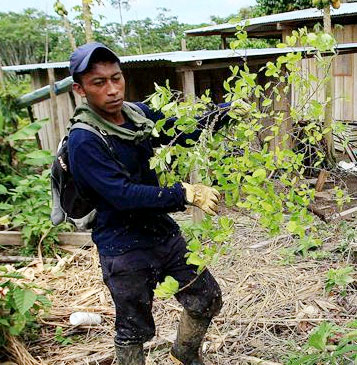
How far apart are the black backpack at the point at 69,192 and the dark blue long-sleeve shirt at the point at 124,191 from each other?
4cm

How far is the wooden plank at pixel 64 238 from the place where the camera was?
18.3ft

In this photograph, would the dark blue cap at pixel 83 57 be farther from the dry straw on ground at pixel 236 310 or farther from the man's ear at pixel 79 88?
the dry straw on ground at pixel 236 310

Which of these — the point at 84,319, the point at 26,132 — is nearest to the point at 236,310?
the point at 84,319

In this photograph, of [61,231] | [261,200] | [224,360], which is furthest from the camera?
[61,231]

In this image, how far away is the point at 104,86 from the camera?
8.00 feet

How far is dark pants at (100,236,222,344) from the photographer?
2617 mm

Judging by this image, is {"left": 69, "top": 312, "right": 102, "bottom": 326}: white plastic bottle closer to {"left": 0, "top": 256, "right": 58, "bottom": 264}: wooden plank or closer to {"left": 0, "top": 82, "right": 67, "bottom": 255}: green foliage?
{"left": 0, "top": 256, "right": 58, "bottom": 264}: wooden plank

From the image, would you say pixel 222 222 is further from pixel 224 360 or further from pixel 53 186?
pixel 224 360

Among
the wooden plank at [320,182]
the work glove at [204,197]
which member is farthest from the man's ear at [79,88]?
the wooden plank at [320,182]

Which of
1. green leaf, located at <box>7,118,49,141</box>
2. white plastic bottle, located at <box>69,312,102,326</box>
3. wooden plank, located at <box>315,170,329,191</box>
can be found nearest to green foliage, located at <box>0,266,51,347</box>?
white plastic bottle, located at <box>69,312,102,326</box>

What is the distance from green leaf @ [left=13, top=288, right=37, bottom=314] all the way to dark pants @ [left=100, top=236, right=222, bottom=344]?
88 centimetres

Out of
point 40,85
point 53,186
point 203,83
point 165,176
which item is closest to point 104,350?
point 53,186

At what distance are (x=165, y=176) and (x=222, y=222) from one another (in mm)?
502

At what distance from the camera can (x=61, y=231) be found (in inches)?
224
